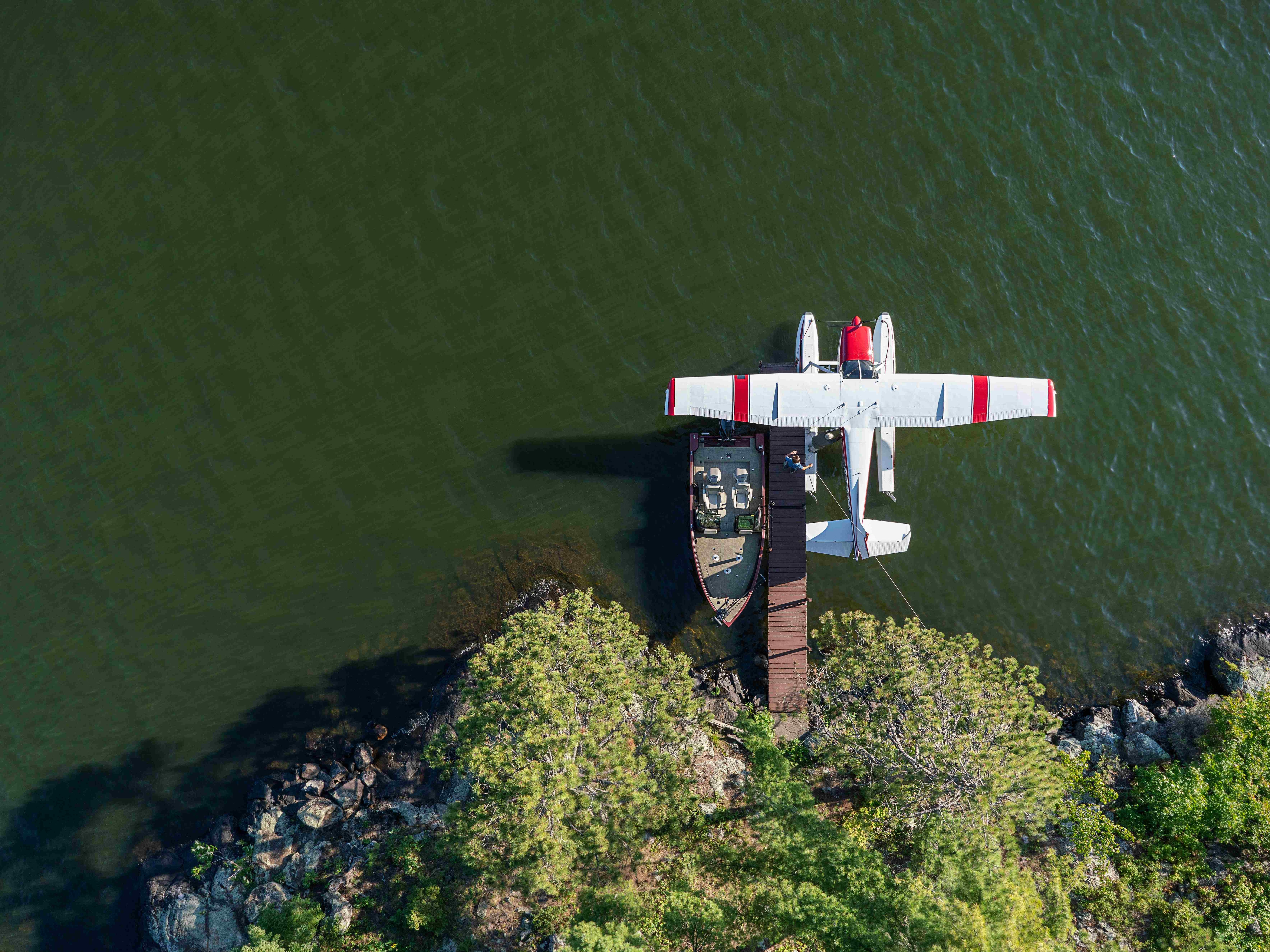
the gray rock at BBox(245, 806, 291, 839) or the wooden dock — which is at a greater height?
the wooden dock

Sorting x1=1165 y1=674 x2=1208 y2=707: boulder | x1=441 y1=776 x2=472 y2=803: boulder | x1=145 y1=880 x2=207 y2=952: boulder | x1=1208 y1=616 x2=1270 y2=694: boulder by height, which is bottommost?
x1=145 y1=880 x2=207 y2=952: boulder

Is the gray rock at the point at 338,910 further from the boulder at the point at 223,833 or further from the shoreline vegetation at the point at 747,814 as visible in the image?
the boulder at the point at 223,833

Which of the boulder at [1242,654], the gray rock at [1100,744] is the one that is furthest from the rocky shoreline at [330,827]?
the boulder at [1242,654]

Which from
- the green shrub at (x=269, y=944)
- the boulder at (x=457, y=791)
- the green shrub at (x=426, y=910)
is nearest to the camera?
the green shrub at (x=269, y=944)

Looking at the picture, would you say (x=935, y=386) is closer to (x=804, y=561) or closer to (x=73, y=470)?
(x=804, y=561)

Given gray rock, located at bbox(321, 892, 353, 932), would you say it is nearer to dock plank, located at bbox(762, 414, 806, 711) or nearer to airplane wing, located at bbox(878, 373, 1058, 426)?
dock plank, located at bbox(762, 414, 806, 711)

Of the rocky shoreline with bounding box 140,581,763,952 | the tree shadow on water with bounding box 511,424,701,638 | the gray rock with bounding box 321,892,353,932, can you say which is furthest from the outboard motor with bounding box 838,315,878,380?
the gray rock with bounding box 321,892,353,932

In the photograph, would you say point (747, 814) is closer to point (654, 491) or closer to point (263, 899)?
point (654, 491)

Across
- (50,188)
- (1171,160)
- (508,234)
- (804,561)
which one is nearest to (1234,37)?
(1171,160)
